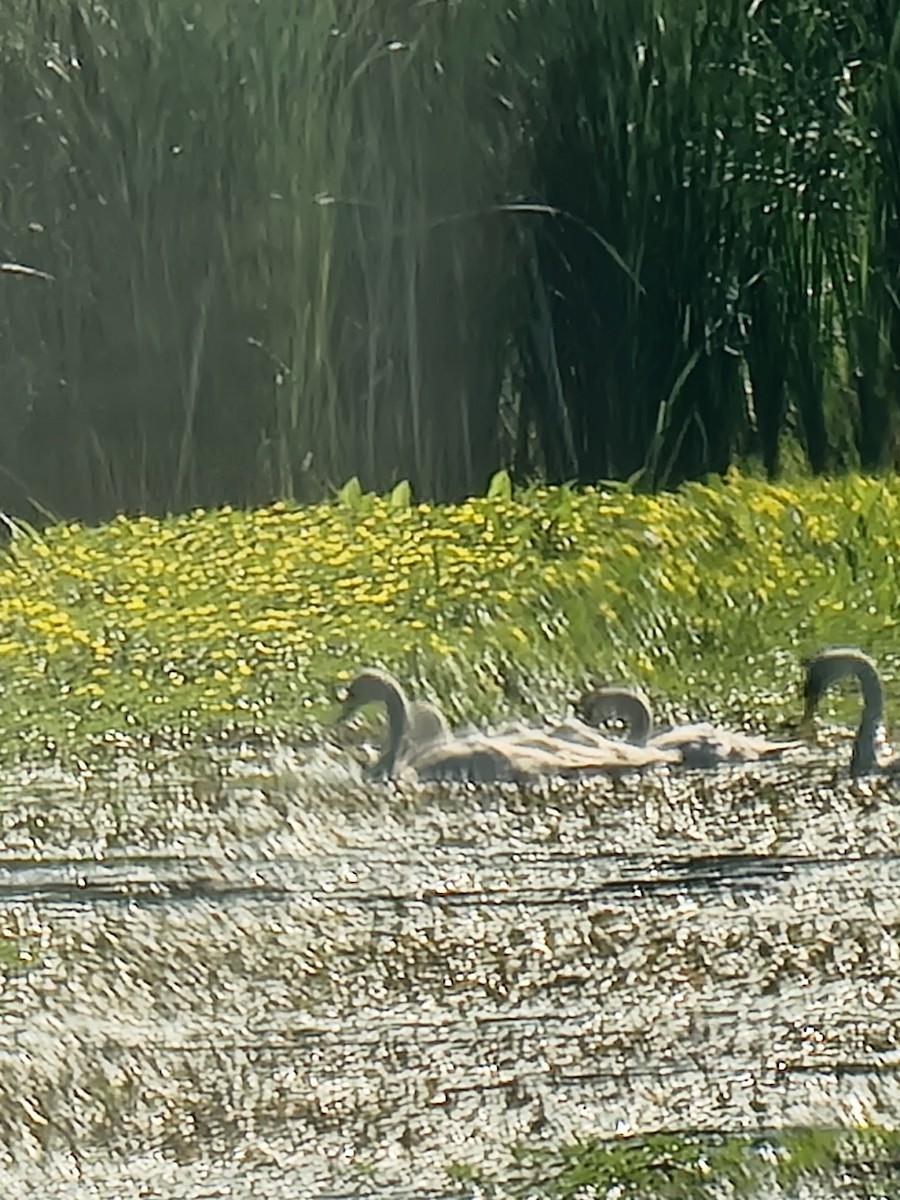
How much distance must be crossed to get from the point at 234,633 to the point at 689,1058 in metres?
0.58

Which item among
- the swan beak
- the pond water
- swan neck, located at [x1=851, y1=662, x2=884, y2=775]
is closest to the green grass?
the pond water

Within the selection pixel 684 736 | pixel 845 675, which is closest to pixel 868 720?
pixel 845 675

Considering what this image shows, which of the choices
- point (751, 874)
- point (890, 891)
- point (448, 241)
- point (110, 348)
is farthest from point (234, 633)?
point (890, 891)

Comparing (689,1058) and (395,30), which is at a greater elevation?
(395,30)

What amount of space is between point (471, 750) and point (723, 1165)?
1.47 ft

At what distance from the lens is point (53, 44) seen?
1.63 m

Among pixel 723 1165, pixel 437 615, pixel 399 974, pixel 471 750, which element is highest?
pixel 437 615

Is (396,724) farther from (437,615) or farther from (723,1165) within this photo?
(723,1165)

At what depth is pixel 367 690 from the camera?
162 centimetres

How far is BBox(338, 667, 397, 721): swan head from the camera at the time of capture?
1.61 meters

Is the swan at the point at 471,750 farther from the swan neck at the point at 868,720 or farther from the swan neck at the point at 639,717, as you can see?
the swan neck at the point at 868,720

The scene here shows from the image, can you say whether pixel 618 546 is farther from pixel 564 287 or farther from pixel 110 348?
pixel 110 348

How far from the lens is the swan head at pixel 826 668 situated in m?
1.62

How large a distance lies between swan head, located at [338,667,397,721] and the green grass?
0.45 m
